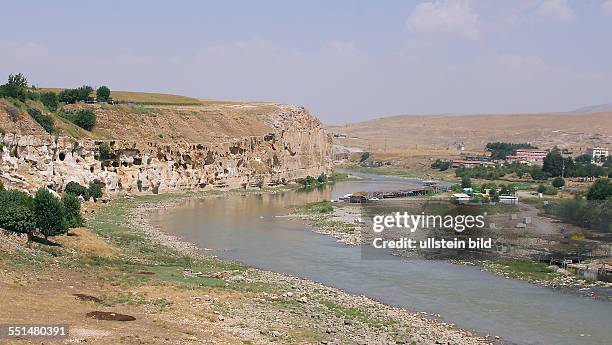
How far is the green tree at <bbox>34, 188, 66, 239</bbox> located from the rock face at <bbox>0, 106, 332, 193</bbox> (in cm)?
1287

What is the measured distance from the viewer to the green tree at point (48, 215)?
923 inches

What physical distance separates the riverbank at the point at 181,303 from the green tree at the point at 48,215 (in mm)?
792

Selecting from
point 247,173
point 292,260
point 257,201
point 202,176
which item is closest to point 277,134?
point 247,173

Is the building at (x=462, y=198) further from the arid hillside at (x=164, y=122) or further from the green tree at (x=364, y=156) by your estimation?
the green tree at (x=364, y=156)

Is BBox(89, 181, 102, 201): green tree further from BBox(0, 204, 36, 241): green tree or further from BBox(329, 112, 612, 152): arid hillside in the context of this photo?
BBox(329, 112, 612, 152): arid hillside

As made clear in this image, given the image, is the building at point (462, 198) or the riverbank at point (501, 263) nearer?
the riverbank at point (501, 263)

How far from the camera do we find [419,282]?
2456cm

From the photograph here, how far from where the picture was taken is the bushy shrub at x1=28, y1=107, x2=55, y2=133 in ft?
153

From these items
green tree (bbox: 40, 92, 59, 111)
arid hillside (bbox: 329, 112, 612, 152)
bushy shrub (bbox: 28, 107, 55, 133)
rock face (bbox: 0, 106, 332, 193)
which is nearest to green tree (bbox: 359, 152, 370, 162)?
arid hillside (bbox: 329, 112, 612, 152)

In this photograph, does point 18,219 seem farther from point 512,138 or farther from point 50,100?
point 512,138

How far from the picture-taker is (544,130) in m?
184

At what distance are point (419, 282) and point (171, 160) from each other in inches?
1459

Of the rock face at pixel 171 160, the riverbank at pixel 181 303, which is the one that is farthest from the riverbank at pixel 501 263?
the rock face at pixel 171 160

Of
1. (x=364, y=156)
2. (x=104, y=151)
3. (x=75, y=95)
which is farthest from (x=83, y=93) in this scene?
(x=364, y=156)
